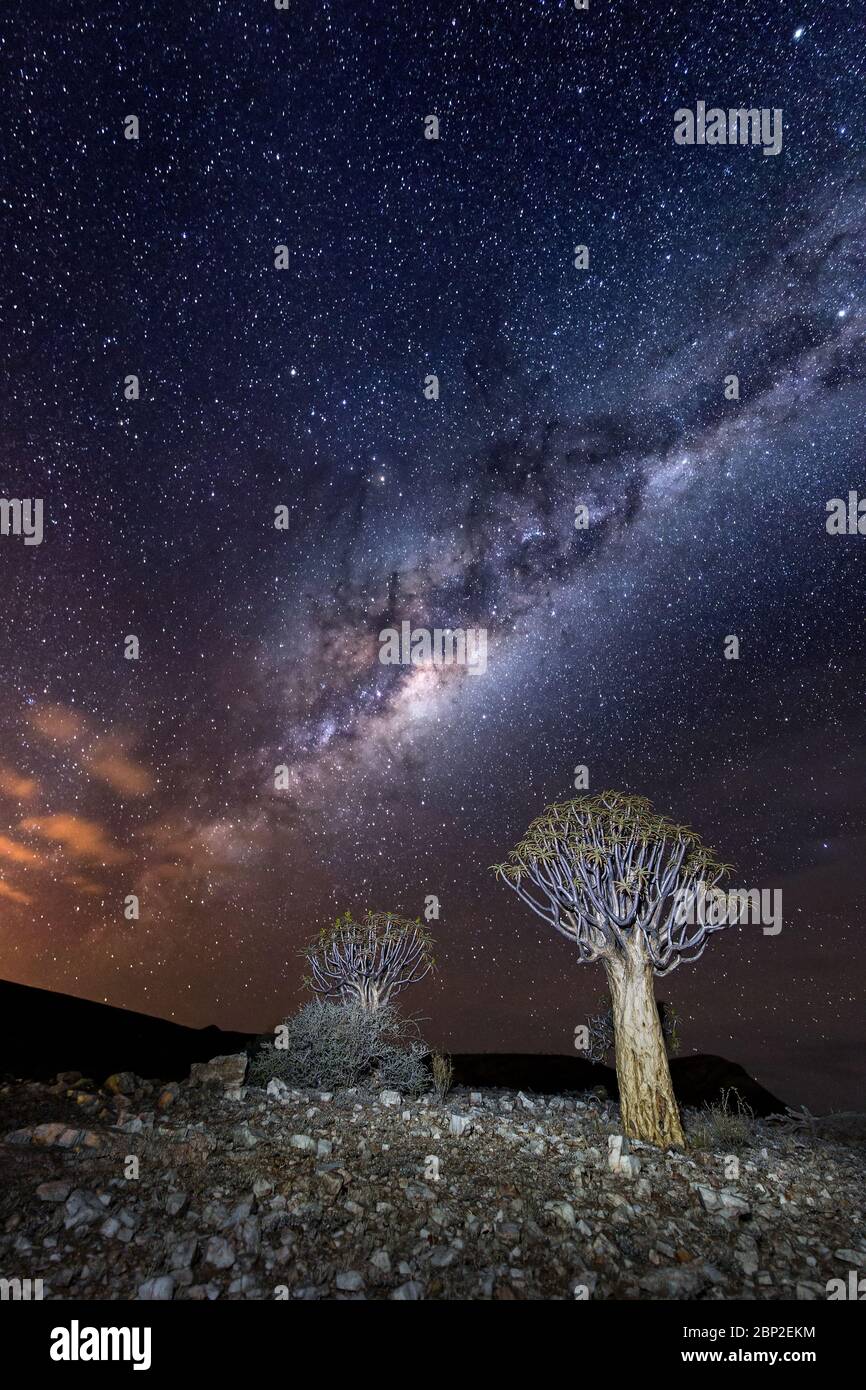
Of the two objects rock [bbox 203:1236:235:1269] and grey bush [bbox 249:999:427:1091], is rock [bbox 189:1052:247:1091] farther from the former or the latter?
rock [bbox 203:1236:235:1269]

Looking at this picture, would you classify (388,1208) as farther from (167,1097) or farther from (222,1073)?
(222,1073)

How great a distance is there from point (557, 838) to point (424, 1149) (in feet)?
16.3

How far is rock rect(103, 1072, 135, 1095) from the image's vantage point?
990 cm

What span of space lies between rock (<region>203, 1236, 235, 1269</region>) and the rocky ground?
1cm

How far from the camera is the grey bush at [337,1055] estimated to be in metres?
12.1

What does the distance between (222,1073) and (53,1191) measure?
554 cm

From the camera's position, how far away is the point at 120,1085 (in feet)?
32.8

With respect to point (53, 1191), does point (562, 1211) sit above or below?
below

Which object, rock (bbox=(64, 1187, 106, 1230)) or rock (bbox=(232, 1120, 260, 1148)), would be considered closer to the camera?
rock (bbox=(64, 1187, 106, 1230))

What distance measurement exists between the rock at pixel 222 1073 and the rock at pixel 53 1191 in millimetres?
4785

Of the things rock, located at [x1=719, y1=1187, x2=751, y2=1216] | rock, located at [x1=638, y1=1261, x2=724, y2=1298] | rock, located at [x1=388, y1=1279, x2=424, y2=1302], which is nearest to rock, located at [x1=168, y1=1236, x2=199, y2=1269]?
rock, located at [x1=388, y1=1279, x2=424, y2=1302]

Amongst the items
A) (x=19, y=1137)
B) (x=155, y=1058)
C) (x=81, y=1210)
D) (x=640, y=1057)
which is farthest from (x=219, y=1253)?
(x=155, y=1058)
